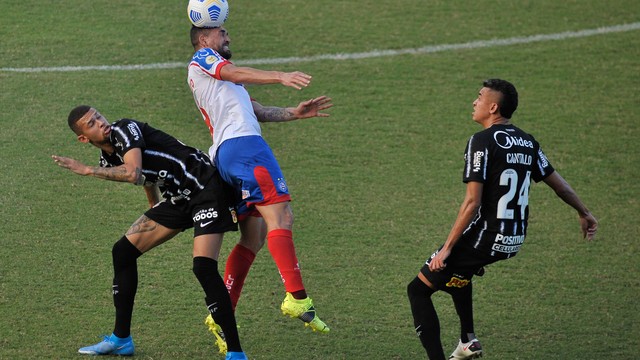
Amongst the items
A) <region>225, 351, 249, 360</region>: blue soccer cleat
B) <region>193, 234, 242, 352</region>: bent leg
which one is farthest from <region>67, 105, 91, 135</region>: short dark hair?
<region>225, 351, 249, 360</region>: blue soccer cleat

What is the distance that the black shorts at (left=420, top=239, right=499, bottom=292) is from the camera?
6871 mm

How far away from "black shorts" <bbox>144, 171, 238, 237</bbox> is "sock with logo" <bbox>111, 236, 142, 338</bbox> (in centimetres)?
28

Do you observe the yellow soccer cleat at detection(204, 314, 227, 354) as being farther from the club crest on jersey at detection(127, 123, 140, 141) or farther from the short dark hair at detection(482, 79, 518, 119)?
the short dark hair at detection(482, 79, 518, 119)

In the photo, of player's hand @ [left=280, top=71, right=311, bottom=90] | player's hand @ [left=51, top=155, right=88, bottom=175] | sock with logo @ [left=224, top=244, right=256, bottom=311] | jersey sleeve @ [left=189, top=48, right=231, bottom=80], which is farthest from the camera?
sock with logo @ [left=224, top=244, right=256, bottom=311]

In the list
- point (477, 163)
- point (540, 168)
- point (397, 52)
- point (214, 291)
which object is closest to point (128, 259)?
point (214, 291)

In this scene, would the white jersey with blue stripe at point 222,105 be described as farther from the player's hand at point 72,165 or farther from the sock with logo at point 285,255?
the player's hand at point 72,165

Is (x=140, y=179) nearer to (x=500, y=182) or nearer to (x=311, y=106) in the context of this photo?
(x=311, y=106)

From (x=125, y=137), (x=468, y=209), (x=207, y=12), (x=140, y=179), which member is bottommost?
(x=468, y=209)

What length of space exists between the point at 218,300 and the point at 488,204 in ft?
6.35

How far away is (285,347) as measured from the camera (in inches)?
301

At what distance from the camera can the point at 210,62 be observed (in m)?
7.17

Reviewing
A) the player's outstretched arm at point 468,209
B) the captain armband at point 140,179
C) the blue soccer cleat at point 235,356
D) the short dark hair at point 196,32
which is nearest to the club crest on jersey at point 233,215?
the captain armband at point 140,179

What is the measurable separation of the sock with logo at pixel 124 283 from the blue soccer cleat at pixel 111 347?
4 cm

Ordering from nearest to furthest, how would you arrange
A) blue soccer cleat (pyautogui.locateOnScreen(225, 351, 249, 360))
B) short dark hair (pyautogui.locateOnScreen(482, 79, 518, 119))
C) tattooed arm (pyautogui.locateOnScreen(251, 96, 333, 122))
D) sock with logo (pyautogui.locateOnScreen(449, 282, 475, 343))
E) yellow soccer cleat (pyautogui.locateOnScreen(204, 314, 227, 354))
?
short dark hair (pyautogui.locateOnScreen(482, 79, 518, 119)) < blue soccer cleat (pyautogui.locateOnScreen(225, 351, 249, 360)) < sock with logo (pyautogui.locateOnScreen(449, 282, 475, 343)) < tattooed arm (pyautogui.locateOnScreen(251, 96, 333, 122)) < yellow soccer cleat (pyautogui.locateOnScreen(204, 314, 227, 354))
